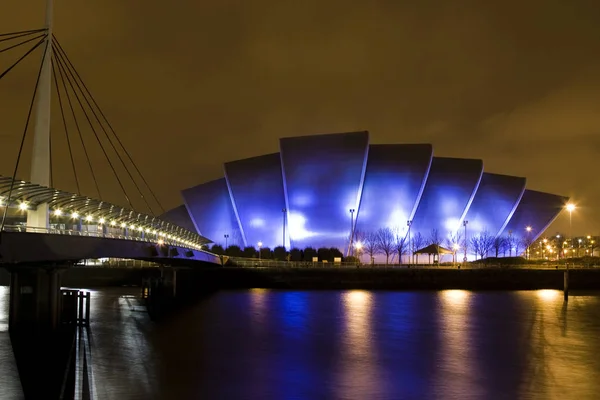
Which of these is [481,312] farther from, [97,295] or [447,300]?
[97,295]

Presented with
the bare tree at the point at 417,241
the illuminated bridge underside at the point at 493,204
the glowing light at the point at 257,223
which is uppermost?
the illuminated bridge underside at the point at 493,204

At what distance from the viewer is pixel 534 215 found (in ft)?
258

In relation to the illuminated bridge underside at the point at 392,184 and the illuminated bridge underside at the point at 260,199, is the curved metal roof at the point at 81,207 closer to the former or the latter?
the illuminated bridge underside at the point at 260,199

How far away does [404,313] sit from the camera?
34.3 metres

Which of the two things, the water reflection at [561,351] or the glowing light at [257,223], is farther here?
the glowing light at [257,223]

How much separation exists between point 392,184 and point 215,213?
20.3m

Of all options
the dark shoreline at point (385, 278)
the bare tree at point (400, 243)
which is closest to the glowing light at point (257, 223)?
the bare tree at point (400, 243)

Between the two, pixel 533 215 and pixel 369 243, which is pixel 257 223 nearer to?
pixel 369 243

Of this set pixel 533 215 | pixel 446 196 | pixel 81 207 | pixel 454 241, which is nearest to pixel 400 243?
pixel 454 241

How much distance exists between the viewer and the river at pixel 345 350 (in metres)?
17.1

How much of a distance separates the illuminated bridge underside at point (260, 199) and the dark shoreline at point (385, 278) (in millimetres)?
21390

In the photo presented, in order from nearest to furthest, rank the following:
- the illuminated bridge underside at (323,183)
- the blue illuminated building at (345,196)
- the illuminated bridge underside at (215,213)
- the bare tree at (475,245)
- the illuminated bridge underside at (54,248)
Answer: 1. the illuminated bridge underside at (54,248)
2. the illuminated bridge underside at (323,183)
3. the blue illuminated building at (345,196)
4. the bare tree at (475,245)
5. the illuminated bridge underside at (215,213)

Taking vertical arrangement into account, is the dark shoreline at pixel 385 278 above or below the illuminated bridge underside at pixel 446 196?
below

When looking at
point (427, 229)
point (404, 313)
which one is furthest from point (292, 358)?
point (427, 229)
